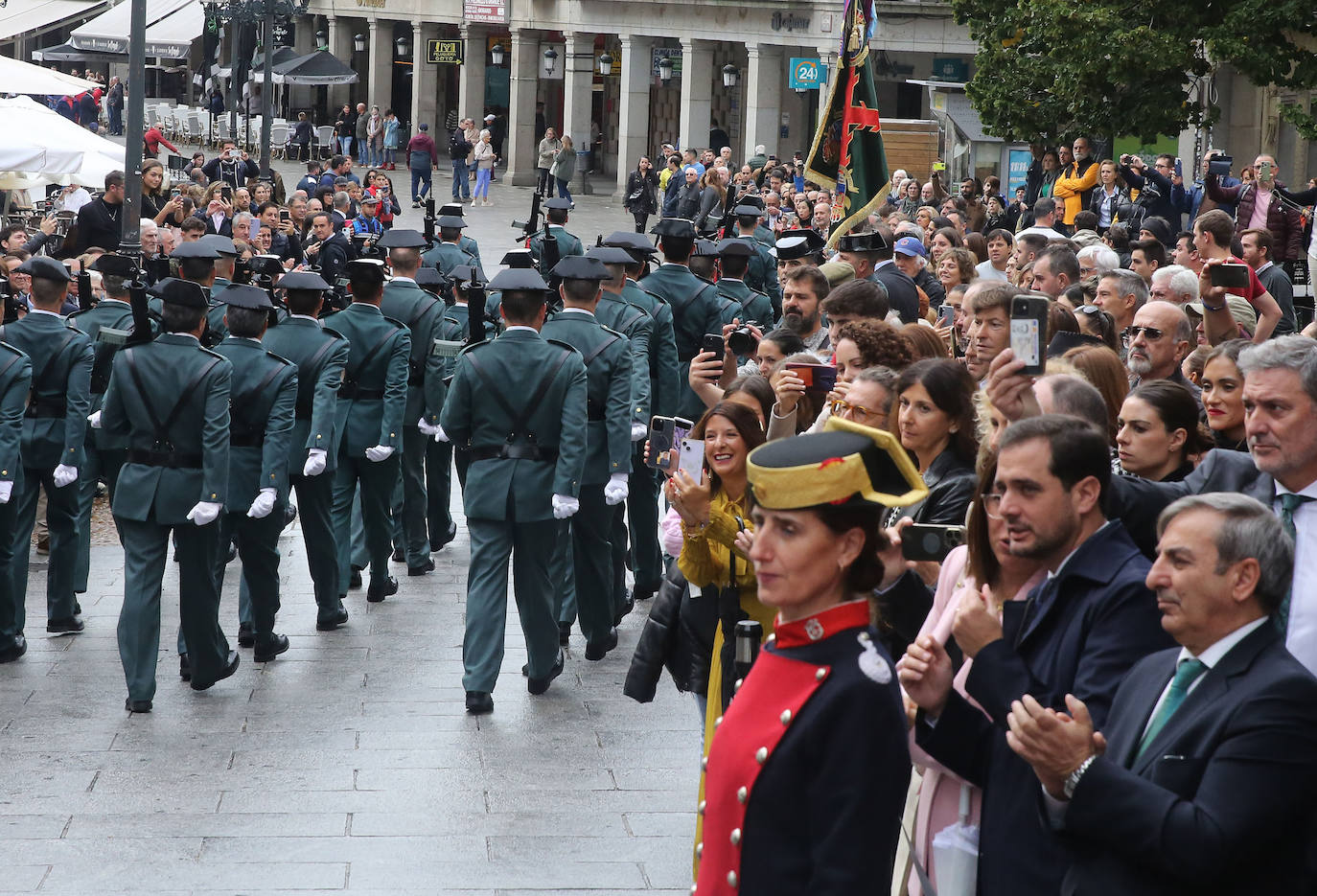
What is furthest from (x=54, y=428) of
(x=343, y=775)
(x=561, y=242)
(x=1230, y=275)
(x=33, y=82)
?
(x=33, y=82)

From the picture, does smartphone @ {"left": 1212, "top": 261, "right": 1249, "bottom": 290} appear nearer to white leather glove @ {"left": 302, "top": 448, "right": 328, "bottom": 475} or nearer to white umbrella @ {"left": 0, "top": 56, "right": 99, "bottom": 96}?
white leather glove @ {"left": 302, "top": 448, "right": 328, "bottom": 475}

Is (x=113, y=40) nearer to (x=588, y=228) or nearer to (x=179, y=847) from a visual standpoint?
(x=588, y=228)

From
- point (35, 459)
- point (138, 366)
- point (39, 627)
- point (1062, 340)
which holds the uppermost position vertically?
point (1062, 340)

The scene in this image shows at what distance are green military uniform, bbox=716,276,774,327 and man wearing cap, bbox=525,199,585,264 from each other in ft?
6.67

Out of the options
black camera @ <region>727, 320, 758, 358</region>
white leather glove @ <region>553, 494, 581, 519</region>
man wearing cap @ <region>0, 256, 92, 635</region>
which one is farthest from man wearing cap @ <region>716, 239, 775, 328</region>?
man wearing cap @ <region>0, 256, 92, 635</region>

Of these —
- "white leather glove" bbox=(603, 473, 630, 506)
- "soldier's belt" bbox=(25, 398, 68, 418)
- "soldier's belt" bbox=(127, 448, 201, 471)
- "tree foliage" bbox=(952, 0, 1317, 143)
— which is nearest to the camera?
"soldier's belt" bbox=(127, 448, 201, 471)

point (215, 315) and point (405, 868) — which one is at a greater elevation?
point (215, 315)

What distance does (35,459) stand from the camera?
9500 millimetres

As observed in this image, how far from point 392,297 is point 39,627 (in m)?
2.98

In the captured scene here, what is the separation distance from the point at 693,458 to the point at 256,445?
13.7 feet

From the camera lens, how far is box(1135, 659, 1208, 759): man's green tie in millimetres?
3504

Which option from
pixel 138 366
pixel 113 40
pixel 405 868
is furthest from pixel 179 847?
pixel 113 40

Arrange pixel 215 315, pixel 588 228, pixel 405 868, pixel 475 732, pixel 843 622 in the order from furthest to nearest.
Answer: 1. pixel 588 228
2. pixel 215 315
3. pixel 475 732
4. pixel 405 868
5. pixel 843 622

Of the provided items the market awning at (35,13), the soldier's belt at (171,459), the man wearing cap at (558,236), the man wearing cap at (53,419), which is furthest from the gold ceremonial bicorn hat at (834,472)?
the market awning at (35,13)
